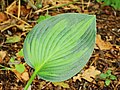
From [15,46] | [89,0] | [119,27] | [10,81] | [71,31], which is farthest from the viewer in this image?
[89,0]

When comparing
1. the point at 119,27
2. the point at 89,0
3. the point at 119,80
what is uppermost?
the point at 89,0

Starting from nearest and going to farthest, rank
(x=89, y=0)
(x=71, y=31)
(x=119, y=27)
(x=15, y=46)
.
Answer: (x=71, y=31)
(x=15, y=46)
(x=119, y=27)
(x=89, y=0)

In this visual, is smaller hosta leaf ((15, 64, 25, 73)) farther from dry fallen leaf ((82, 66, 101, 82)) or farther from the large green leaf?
the large green leaf

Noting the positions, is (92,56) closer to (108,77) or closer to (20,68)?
(108,77)

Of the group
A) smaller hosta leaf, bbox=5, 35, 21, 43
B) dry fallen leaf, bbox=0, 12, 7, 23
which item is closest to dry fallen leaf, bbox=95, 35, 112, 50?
smaller hosta leaf, bbox=5, 35, 21, 43

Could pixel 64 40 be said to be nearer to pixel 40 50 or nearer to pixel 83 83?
pixel 40 50

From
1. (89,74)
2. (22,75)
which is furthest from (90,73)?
(22,75)

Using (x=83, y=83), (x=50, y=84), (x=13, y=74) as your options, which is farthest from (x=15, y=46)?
(x=83, y=83)

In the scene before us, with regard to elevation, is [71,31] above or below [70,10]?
above
